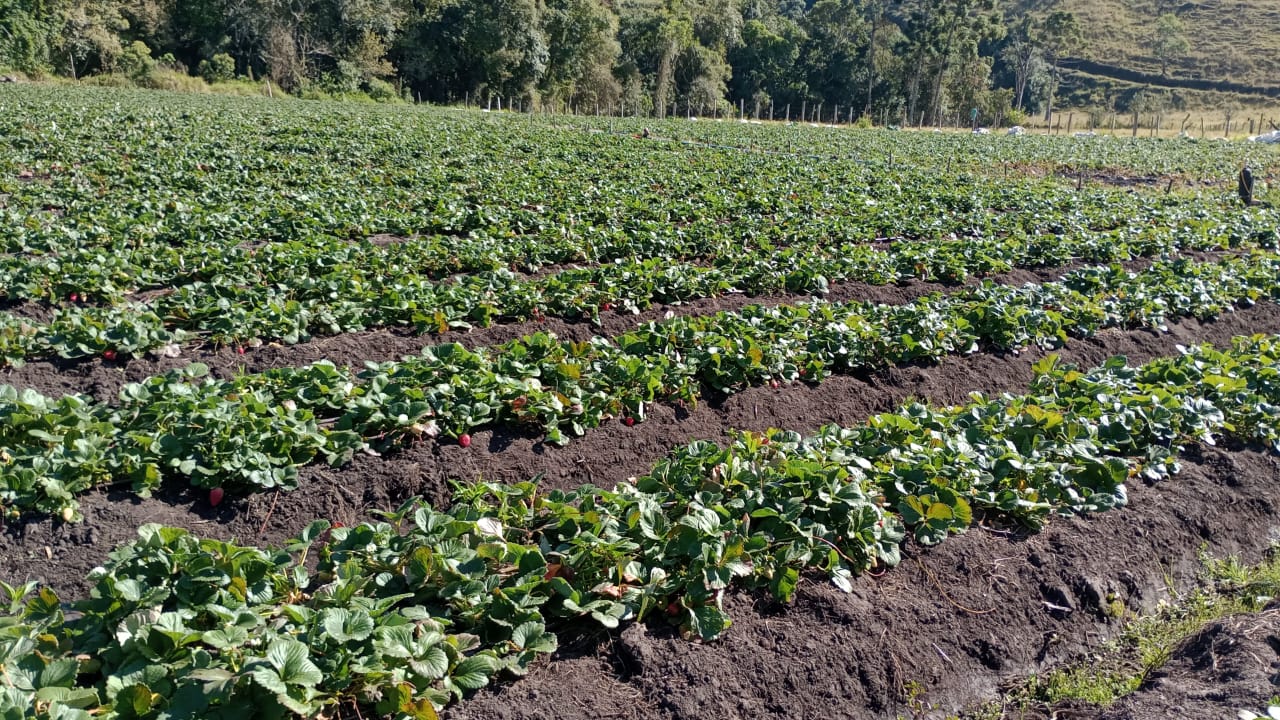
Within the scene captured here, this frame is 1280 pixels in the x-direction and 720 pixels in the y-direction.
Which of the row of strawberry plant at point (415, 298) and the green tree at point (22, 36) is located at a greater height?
the green tree at point (22, 36)

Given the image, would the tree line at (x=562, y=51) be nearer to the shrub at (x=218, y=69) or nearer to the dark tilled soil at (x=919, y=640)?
the shrub at (x=218, y=69)

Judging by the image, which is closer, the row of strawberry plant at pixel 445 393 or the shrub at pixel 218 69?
the row of strawberry plant at pixel 445 393

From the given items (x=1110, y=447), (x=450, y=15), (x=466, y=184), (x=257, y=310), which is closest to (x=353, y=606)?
(x=1110, y=447)

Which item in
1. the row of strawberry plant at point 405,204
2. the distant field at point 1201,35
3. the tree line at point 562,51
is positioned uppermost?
the distant field at point 1201,35

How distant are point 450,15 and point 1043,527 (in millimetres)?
63037

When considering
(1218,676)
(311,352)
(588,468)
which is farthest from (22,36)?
(1218,676)

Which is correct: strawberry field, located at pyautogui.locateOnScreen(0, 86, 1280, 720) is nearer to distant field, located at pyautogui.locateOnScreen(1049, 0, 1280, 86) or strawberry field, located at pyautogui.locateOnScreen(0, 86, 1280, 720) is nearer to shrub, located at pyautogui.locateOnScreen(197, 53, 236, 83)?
shrub, located at pyautogui.locateOnScreen(197, 53, 236, 83)

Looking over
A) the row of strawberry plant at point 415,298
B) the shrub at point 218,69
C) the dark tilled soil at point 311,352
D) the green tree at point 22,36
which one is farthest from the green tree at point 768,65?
the dark tilled soil at point 311,352

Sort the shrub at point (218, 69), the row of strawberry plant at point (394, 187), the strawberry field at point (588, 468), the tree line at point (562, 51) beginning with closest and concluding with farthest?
the strawberry field at point (588, 468) < the row of strawberry plant at point (394, 187) < the shrub at point (218, 69) < the tree line at point (562, 51)

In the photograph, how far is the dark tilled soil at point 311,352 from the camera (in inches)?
265

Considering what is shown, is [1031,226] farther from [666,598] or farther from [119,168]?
[119,168]

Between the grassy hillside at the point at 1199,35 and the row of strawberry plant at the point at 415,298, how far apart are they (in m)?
98.6

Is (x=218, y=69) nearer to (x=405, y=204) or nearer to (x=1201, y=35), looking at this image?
(x=405, y=204)

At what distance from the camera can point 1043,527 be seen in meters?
4.66
